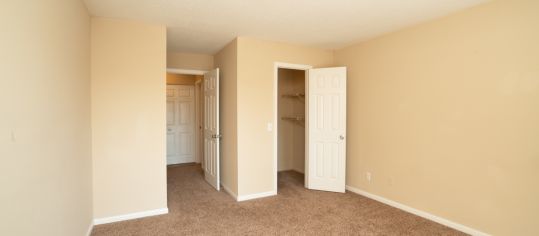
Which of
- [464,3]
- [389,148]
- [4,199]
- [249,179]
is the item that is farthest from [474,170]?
[4,199]

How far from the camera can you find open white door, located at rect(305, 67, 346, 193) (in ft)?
12.9

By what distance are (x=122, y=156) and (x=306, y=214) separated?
2.26m

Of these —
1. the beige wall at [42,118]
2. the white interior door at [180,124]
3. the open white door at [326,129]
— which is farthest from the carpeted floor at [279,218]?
the white interior door at [180,124]

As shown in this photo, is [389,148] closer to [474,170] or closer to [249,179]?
[474,170]

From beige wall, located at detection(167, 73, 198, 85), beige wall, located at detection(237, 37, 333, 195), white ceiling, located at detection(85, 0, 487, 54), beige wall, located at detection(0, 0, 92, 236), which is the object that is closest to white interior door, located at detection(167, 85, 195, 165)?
beige wall, located at detection(167, 73, 198, 85)

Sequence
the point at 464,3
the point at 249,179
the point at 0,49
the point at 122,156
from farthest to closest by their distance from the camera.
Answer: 1. the point at 249,179
2. the point at 122,156
3. the point at 464,3
4. the point at 0,49

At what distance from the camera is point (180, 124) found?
6.14 m

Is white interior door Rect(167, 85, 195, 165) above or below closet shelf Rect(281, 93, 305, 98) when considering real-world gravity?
below

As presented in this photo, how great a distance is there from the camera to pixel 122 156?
2939 millimetres

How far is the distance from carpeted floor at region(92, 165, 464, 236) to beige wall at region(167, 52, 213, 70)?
6.91ft

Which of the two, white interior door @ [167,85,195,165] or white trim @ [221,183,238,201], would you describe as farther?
white interior door @ [167,85,195,165]

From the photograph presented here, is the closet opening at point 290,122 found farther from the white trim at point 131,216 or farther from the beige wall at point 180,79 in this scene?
the white trim at point 131,216

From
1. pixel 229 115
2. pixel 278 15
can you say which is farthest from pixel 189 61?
pixel 278 15

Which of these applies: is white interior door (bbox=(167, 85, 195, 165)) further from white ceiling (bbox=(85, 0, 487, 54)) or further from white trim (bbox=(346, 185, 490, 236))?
white trim (bbox=(346, 185, 490, 236))
